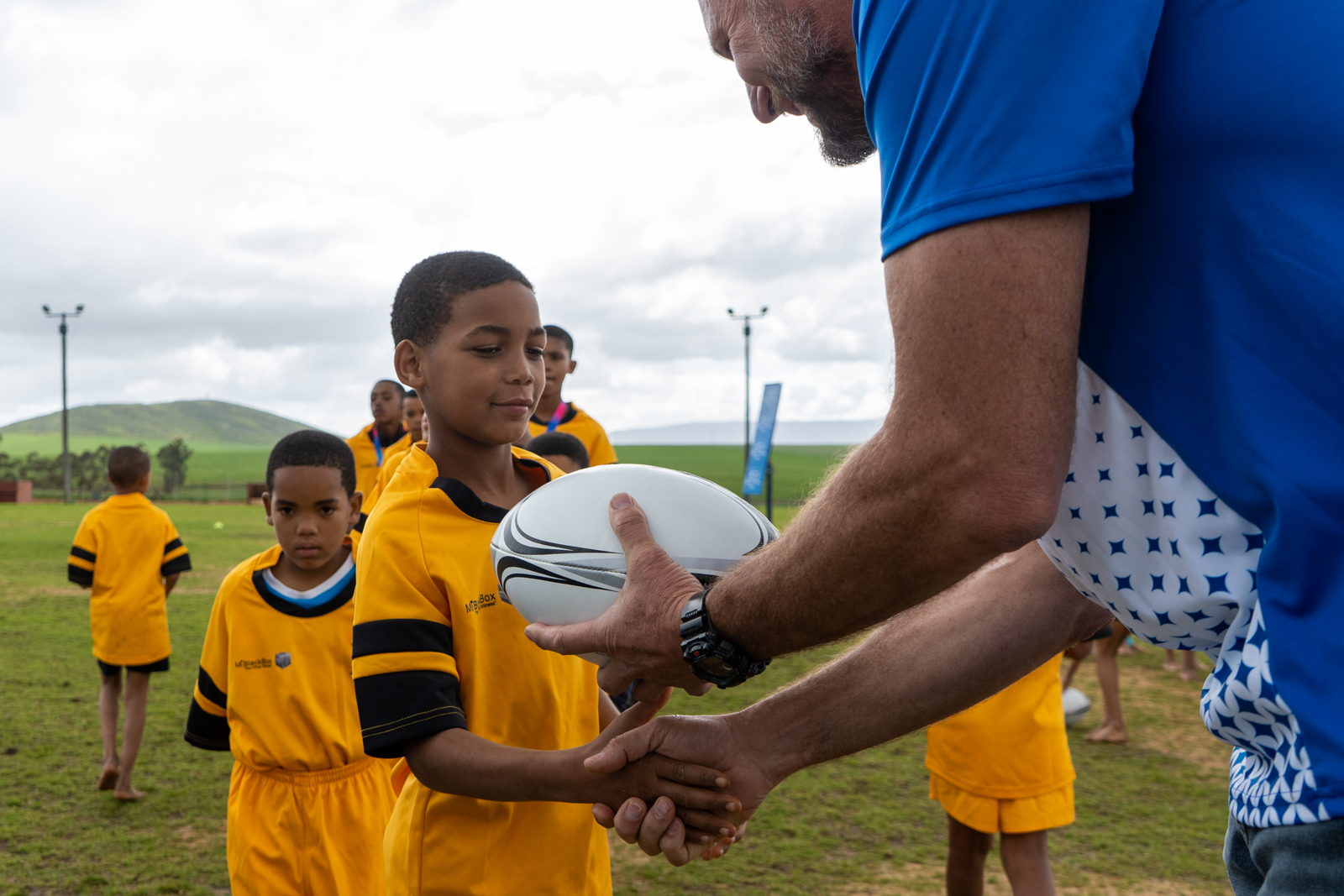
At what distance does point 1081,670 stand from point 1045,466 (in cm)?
949

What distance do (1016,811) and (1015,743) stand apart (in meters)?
0.27

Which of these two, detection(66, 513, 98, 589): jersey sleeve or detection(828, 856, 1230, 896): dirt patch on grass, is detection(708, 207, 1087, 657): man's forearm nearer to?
detection(828, 856, 1230, 896): dirt patch on grass

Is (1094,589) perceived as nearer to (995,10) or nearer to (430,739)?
(995,10)


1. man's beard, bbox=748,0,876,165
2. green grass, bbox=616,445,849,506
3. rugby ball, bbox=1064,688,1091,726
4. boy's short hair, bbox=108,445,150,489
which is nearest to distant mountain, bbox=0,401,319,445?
green grass, bbox=616,445,849,506

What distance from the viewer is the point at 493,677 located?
2033 millimetres

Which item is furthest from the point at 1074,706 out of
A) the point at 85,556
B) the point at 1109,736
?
the point at 85,556

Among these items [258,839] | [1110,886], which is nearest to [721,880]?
[1110,886]

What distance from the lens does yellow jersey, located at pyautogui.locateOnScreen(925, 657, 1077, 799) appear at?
379cm

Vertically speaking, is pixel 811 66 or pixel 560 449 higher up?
pixel 811 66

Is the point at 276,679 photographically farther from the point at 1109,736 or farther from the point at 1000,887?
the point at 1109,736

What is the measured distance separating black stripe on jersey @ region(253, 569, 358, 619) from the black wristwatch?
2511 mm

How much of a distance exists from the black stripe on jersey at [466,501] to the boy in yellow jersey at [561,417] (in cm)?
453

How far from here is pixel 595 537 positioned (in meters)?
1.84

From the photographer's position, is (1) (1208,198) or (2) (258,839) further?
(2) (258,839)
